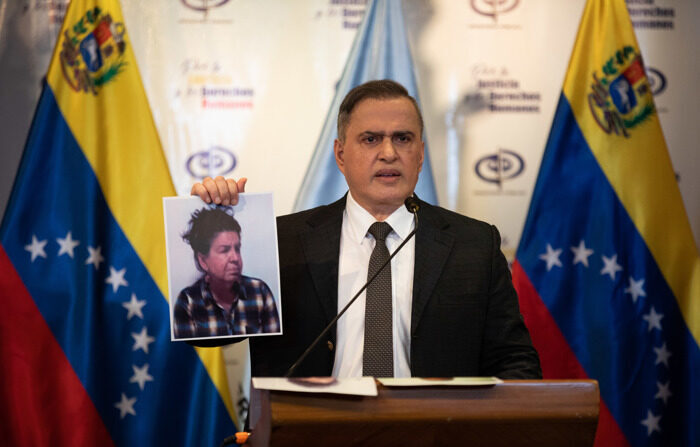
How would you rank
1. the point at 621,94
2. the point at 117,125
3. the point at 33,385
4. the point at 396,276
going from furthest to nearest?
1. the point at 621,94
2. the point at 117,125
3. the point at 33,385
4. the point at 396,276

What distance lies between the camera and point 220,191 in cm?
196

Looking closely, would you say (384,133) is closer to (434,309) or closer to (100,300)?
(434,309)

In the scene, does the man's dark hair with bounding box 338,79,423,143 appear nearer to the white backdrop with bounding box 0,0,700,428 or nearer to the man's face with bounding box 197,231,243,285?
the man's face with bounding box 197,231,243,285

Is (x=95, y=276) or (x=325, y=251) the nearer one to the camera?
(x=325, y=251)

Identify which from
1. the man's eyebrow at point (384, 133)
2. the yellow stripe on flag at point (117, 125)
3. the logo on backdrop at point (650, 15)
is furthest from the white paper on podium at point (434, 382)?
the logo on backdrop at point (650, 15)

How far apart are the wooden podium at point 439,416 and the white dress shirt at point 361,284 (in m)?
0.75

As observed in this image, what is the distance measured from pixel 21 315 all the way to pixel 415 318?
6.84 ft

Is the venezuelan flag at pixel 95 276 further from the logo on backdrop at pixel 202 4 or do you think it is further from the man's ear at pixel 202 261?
the man's ear at pixel 202 261

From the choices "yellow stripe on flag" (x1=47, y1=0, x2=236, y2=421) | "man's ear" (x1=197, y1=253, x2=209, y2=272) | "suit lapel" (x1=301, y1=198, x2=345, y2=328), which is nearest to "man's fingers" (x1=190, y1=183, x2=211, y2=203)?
"man's ear" (x1=197, y1=253, x2=209, y2=272)

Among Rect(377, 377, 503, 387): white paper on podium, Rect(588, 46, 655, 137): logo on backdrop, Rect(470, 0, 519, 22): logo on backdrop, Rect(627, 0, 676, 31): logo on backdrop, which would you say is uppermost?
Rect(470, 0, 519, 22): logo on backdrop

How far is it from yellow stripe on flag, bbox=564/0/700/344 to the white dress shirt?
5.91 ft

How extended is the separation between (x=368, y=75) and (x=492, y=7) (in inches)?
31.2

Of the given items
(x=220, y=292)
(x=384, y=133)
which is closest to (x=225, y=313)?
(x=220, y=292)

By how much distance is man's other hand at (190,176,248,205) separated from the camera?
1.96 metres
